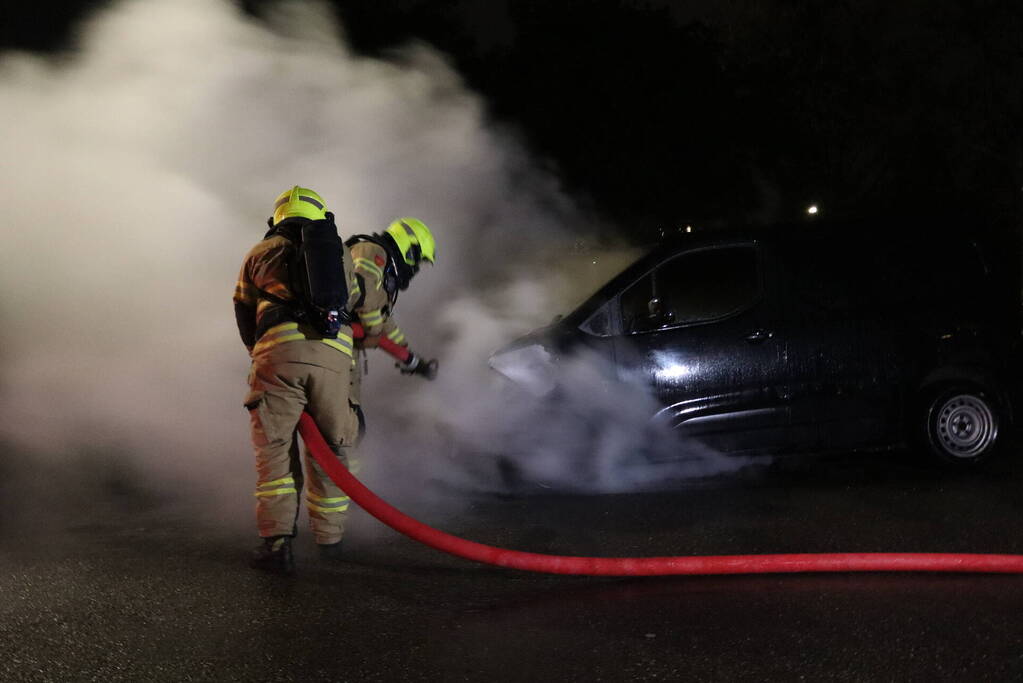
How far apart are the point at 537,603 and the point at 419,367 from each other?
182 cm

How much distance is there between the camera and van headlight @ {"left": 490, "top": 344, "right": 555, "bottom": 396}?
5801 mm

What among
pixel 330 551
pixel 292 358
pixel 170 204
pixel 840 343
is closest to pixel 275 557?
pixel 330 551

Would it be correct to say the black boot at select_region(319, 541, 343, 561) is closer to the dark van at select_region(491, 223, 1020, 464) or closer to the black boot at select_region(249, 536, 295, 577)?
the black boot at select_region(249, 536, 295, 577)

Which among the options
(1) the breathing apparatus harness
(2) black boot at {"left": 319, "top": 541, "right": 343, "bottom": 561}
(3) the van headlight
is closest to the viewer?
(1) the breathing apparatus harness

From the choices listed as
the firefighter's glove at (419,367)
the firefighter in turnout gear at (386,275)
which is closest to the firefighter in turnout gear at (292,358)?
the firefighter in turnout gear at (386,275)

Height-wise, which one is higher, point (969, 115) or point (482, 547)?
point (969, 115)

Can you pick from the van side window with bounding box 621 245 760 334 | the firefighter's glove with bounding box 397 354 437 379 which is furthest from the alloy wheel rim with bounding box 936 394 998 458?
the firefighter's glove with bounding box 397 354 437 379

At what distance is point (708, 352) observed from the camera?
5.86 meters

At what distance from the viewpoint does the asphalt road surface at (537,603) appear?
330 centimetres

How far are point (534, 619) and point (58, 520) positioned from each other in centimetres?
353

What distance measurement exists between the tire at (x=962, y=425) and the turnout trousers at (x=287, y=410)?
3.77 meters

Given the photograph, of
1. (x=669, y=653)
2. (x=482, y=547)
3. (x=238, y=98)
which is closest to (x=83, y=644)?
(x=482, y=547)

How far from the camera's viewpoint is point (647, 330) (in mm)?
5855

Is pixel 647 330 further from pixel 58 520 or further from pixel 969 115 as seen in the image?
pixel 969 115
